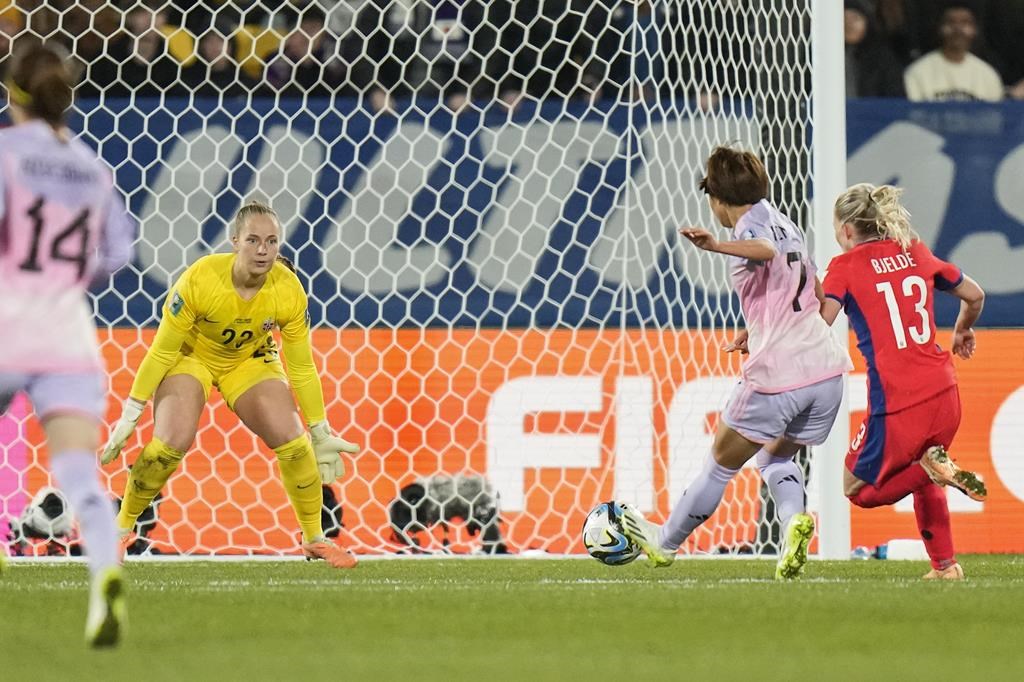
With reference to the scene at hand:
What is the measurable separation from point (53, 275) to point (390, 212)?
4.75 meters

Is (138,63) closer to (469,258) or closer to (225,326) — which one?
(469,258)

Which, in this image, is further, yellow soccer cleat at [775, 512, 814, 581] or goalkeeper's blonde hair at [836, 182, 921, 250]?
goalkeeper's blonde hair at [836, 182, 921, 250]

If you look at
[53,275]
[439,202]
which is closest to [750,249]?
[53,275]

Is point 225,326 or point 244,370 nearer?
point 225,326

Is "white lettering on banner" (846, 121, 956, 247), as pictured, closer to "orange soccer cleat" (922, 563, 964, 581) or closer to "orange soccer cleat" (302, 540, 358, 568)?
"orange soccer cleat" (922, 563, 964, 581)

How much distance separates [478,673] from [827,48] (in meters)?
5.16

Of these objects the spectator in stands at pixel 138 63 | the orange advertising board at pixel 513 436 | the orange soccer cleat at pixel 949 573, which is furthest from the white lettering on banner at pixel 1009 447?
the spectator in stands at pixel 138 63

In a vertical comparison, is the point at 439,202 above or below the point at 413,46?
below

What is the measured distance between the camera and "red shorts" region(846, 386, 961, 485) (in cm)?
603

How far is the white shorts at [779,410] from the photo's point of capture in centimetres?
610

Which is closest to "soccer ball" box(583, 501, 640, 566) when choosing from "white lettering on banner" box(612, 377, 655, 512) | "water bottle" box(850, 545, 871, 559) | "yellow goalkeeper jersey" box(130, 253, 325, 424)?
"yellow goalkeeper jersey" box(130, 253, 325, 424)

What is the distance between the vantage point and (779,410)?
6.10 m

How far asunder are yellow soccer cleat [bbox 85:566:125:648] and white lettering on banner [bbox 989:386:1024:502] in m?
5.80

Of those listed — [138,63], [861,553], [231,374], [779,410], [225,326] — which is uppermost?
[138,63]
